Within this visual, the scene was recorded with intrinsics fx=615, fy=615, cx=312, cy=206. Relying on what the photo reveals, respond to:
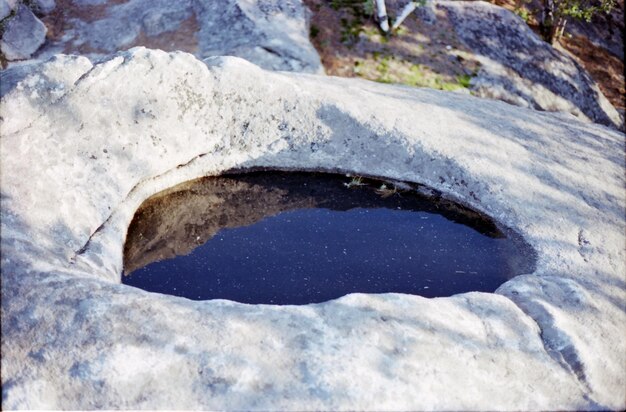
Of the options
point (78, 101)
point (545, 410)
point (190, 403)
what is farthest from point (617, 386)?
point (78, 101)

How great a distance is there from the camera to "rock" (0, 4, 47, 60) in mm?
13477

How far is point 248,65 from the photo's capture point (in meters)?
9.73

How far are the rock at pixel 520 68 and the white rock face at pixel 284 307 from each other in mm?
3170

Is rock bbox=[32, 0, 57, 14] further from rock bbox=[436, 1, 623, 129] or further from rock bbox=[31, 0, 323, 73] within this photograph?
rock bbox=[436, 1, 623, 129]

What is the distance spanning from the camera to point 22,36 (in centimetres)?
1366

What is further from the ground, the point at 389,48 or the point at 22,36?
the point at 389,48

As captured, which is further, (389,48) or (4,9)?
(389,48)

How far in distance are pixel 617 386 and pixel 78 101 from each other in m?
7.15

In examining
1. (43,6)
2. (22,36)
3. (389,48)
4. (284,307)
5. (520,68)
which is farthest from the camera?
(520,68)

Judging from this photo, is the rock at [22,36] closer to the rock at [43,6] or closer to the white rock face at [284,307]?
the rock at [43,6]

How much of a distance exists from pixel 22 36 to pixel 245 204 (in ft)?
26.3

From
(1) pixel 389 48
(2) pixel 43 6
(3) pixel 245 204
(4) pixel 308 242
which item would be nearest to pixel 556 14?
(1) pixel 389 48

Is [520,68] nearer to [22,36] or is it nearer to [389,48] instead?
[389,48]

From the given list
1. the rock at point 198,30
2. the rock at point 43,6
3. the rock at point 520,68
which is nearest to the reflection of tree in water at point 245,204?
the rock at point 198,30
